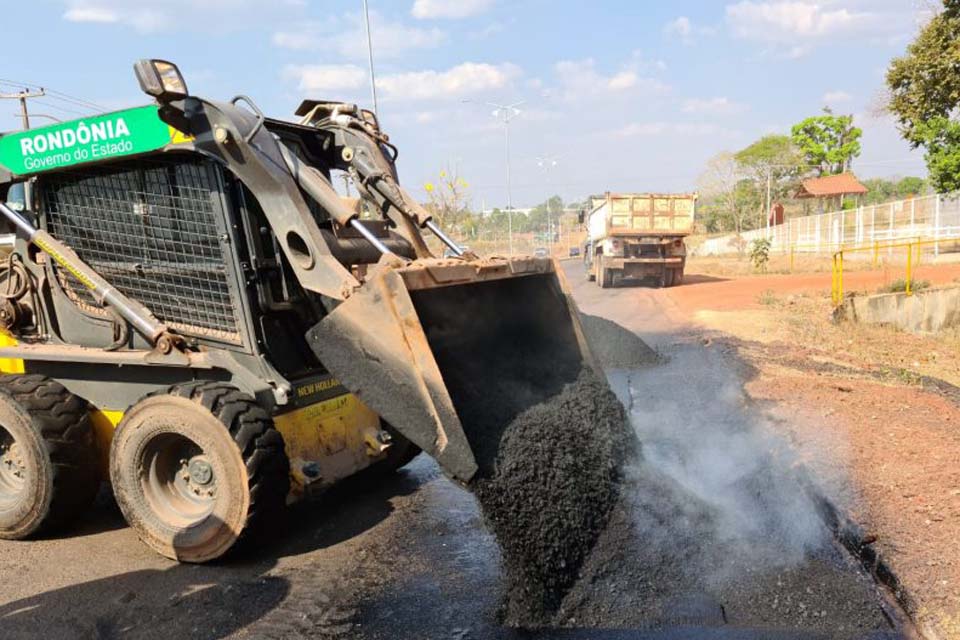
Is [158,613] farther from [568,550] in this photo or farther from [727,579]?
[727,579]

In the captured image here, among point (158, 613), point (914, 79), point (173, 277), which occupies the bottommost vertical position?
point (158, 613)

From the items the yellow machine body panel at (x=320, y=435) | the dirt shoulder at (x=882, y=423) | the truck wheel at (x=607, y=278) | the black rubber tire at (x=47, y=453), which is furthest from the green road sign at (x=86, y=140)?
the truck wheel at (x=607, y=278)

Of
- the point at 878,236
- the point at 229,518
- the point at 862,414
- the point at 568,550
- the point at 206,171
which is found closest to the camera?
the point at 568,550

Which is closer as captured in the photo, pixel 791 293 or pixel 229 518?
pixel 229 518

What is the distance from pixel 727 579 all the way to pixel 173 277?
3685mm

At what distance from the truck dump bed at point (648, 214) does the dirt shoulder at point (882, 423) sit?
27.7ft

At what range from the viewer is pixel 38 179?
16.5ft

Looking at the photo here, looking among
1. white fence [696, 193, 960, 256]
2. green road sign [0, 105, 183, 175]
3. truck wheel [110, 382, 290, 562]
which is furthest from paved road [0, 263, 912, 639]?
white fence [696, 193, 960, 256]

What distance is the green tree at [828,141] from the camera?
54.8 metres

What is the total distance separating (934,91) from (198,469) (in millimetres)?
22357

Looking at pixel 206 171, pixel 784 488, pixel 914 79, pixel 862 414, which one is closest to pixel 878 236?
pixel 914 79

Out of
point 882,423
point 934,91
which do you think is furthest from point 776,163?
point 882,423

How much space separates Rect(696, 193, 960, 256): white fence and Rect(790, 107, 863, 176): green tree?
15914 millimetres

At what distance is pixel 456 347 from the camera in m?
4.56
